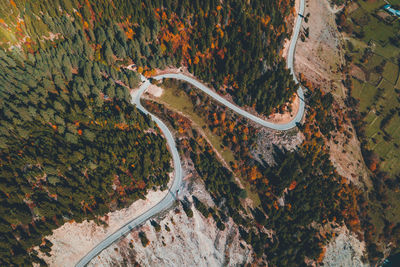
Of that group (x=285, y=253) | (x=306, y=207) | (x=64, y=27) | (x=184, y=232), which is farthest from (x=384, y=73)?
(x=64, y=27)

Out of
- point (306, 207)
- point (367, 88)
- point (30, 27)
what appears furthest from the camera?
point (367, 88)

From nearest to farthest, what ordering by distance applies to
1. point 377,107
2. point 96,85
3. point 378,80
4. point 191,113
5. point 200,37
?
point 96,85, point 191,113, point 200,37, point 377,107, point 378,80

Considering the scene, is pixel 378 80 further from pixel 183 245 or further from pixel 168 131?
pixel 183 245

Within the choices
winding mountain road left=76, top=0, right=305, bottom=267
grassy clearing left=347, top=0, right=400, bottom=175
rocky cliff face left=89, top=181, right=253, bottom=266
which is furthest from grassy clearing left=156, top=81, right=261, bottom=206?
grassy clearing left=347, top=0, right=400, bottom=175

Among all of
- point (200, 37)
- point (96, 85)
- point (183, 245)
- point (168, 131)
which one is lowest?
point (183, 245)

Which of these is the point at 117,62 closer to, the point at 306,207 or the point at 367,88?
the point at 306,207

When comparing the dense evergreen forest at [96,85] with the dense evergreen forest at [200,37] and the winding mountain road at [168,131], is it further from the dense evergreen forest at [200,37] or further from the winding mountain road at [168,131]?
the winding mountain road at [168,131]

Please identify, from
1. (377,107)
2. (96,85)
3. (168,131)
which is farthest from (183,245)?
(377,107)
